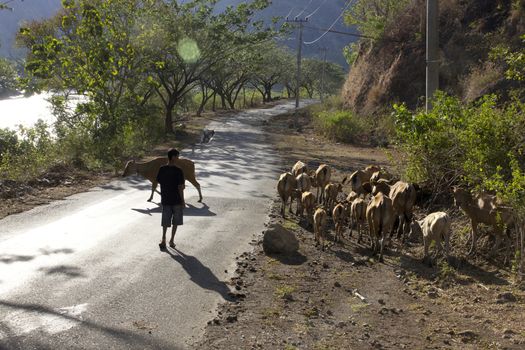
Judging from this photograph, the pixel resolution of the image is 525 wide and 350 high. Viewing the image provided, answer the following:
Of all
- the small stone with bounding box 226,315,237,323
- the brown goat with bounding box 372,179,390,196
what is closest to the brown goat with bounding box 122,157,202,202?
the brown goat with bounding box 372,179,390,196

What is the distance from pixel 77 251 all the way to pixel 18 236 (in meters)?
1.80

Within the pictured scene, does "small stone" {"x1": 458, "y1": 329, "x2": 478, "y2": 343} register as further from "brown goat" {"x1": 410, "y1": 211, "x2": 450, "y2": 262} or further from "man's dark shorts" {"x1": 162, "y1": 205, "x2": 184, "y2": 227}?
"man's dark shorts" {"x1": 162, "y1": 205, "x2": 184, "y2": 227}

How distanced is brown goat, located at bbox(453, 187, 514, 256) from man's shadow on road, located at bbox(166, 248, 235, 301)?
169 inches

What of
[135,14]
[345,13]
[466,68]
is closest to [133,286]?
[135,14]

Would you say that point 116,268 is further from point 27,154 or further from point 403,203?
point 27,154

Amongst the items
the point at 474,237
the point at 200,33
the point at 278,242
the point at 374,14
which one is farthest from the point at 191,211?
the point at 374,14

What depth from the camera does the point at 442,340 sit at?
6855 millimetres

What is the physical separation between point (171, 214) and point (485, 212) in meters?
5.25

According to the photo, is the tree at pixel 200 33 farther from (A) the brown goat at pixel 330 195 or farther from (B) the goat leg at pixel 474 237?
(B) the goat leg at pixel 474 237

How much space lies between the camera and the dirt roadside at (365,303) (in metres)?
6.86

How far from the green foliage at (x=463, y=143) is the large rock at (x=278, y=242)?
334 cm

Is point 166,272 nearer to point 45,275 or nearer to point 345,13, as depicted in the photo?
point 45,275

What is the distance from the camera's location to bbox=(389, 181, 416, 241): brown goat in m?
11.8

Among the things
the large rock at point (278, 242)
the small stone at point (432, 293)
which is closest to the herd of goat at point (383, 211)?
the large rock at point (278, 242)
